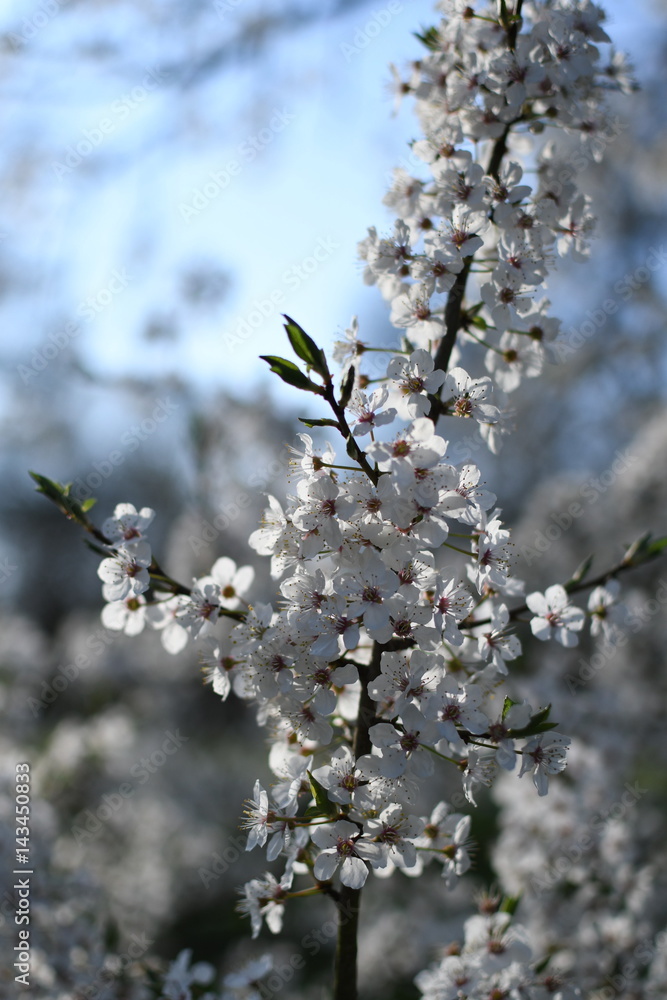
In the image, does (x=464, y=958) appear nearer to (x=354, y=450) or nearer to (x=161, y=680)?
(x=354, y=450)

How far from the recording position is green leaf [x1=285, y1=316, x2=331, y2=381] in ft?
3.95

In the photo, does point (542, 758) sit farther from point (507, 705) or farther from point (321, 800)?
point (321, 800)

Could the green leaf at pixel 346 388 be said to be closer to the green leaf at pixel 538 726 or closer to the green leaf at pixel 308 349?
the green leaf at pixel 308 349

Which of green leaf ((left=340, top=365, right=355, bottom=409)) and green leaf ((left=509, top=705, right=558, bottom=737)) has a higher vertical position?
green leaf ((left=340, top=365, right=355, bottom=409))

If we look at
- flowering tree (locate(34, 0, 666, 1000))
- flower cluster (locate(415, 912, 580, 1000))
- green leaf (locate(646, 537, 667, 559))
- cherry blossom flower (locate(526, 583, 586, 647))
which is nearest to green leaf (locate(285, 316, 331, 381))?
flowering tree (locate(34, 0, 666, 1000))

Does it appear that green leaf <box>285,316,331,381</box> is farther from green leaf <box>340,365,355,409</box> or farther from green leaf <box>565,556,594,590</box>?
green leaf <box>565,556,594,590</box>

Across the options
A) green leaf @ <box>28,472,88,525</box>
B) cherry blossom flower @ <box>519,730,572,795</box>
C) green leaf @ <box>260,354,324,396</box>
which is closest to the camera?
green leaf @ <box>260,354,324,396</box>

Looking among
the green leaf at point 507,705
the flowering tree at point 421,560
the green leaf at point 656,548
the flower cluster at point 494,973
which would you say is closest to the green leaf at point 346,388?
the flowering tree at point 421,560

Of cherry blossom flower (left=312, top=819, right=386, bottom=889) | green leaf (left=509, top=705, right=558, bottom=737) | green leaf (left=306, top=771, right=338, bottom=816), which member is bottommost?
cherry blossom flower (left=312, top=819, right=386, bottom=889)

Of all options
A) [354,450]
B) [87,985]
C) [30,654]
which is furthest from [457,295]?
[30,654]

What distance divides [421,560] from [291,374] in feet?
1.29

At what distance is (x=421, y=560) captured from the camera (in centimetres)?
130

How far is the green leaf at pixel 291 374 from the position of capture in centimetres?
120

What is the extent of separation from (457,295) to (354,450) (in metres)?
0.61
